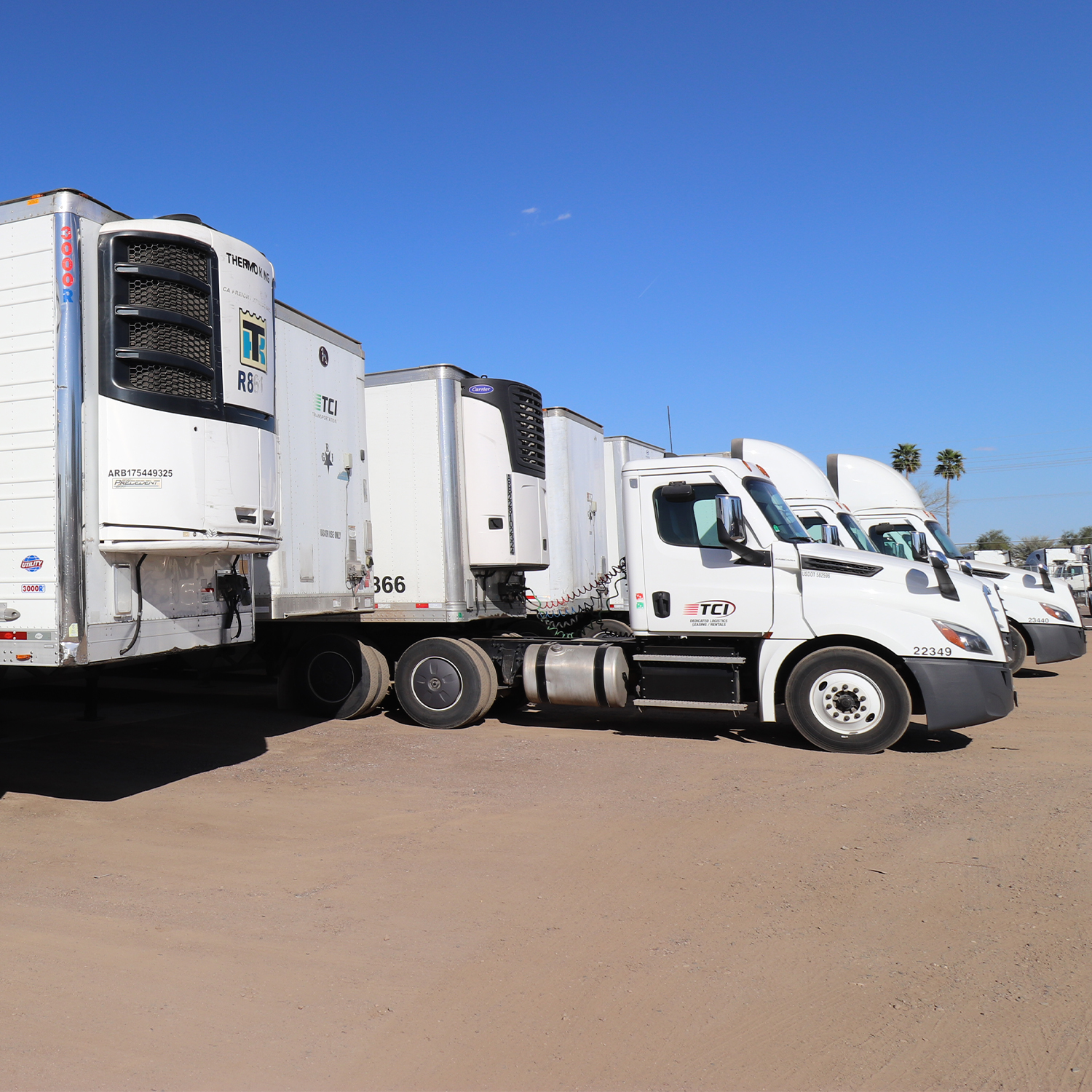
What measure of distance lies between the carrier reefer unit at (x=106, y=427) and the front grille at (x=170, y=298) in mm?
11

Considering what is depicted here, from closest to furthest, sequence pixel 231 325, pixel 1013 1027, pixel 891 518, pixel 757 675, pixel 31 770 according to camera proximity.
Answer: pixel 1013 1027
pixel 231 325
pixel 31 770
pixel 757 675
pixel 891 518

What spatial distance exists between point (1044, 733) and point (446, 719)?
6.10m

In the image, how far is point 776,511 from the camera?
9336mm

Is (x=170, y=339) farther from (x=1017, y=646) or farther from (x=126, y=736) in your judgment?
(x=1017, y=646)

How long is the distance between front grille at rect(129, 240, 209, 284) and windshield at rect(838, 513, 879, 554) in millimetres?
7582

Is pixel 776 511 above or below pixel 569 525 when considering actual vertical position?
below

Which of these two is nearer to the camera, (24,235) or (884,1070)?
(884,1070)

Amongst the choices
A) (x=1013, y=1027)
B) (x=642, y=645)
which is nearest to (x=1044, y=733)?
(x=642, y=645)

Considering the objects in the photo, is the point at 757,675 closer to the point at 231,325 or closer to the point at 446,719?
the point at 446,719

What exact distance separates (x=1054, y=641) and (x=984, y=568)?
138 cm

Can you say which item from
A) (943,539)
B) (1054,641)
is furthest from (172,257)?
(1054,641)

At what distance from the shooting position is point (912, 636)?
8.37 metres

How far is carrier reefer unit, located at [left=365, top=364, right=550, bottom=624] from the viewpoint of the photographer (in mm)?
10344

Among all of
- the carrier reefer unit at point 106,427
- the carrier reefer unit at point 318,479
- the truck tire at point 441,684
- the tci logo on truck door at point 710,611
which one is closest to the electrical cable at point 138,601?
the carrier reefer unit at point 106,427
